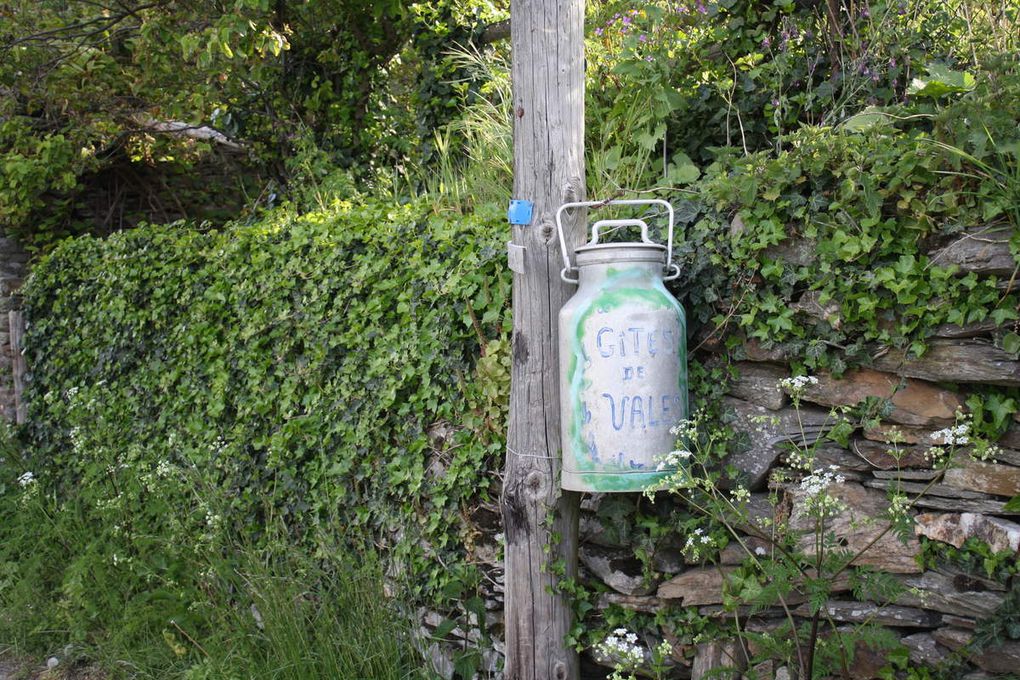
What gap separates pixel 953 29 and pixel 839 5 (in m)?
0.51

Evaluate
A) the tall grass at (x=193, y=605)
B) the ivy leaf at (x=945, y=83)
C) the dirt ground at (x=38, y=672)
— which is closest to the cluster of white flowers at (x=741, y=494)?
the ivy leaf at (x=945, y=83)

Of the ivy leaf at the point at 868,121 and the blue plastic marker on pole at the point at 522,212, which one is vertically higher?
the ivy leaf at the point at 868,121

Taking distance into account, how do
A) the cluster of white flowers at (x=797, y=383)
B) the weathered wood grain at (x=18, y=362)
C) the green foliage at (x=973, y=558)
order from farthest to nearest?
the weathered wood grain at (x=18, y=362), the cluster of white flowers at (x=797, y=383), the green foliage at (x=973, y=558)

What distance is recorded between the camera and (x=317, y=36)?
7691 mm

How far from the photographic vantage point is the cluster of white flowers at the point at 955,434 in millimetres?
2453

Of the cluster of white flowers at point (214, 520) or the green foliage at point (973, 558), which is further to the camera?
the cluster of white flowers at point (214, 520)

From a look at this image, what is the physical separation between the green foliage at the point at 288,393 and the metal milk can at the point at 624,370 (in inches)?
27.0

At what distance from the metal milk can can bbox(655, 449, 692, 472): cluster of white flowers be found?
0.02 m

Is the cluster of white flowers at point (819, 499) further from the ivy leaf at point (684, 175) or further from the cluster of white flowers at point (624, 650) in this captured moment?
the ivy leaf at point (684, 175)

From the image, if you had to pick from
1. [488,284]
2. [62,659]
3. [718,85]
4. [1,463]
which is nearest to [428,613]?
[488,284]

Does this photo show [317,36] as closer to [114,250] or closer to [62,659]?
[114,250]

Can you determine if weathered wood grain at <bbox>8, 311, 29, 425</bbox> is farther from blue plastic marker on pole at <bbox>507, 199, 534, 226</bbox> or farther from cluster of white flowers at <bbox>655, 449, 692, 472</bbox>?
cluster of white flowers at <bbox>655, 449, 692, 472</bbox>

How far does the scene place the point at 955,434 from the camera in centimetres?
255

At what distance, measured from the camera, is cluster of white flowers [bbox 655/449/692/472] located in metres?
2.83
